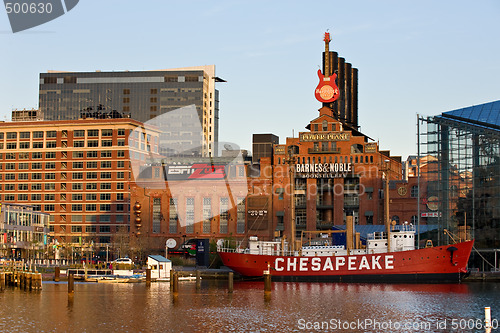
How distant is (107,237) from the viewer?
16862cm

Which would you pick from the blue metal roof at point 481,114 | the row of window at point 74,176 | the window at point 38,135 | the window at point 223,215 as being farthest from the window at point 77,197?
the blue metal roof at point 481,114

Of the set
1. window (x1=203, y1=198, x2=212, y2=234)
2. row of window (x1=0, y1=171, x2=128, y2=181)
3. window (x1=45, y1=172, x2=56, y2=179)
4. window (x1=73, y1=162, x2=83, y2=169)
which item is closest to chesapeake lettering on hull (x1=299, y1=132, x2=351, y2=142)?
window (x1=203, y1=198, x2=212, y2=234)

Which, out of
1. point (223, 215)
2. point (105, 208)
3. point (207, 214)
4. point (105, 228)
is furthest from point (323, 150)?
point (105, 228)

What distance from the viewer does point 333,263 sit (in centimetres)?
10281

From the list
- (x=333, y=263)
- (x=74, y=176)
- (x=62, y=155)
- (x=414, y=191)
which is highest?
(x=62, y=155)

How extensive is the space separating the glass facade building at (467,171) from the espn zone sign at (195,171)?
4889 cm

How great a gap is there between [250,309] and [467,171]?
2153 inches

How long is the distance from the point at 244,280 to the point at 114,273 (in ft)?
62.9

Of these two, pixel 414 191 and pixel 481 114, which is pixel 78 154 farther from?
pixel 481 114

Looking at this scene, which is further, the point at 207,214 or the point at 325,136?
the point at 207,214

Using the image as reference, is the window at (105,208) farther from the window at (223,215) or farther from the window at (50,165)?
the window at (223,215)

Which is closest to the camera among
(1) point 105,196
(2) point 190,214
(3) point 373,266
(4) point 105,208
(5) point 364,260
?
(3) point 373,266

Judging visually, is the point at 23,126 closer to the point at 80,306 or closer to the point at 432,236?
the point at 432,236

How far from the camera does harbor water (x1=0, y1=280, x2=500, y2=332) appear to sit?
59406 millimetres
